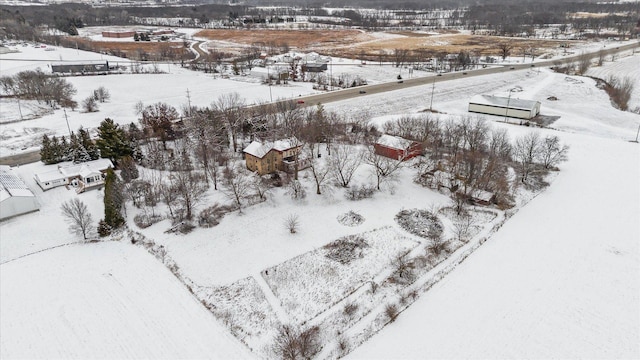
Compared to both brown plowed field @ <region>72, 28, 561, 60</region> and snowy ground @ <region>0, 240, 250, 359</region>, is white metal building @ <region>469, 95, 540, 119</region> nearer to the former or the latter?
brown plowed field @ <region>72, 28, 561, 60</region>

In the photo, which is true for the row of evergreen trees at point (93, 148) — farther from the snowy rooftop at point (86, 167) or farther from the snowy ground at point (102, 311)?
the snowy ground at point (102, 311)

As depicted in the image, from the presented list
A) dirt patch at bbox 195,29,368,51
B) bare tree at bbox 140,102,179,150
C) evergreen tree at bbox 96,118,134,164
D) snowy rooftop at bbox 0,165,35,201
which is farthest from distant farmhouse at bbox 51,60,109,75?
snowy rooftop at bbox 0,165,35,201

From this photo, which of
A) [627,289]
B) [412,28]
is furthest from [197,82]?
[412,28]

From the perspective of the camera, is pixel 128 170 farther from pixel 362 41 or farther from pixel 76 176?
pixel 362 41

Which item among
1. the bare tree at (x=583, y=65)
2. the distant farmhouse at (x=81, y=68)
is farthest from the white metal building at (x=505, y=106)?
the distant farmhouse at (x=81, y=68)

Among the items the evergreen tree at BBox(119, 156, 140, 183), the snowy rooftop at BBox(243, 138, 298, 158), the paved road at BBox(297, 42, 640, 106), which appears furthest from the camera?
the paved road at BBox(297, 42, 640, 106)

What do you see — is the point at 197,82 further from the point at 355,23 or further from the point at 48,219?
the point at 355,23
